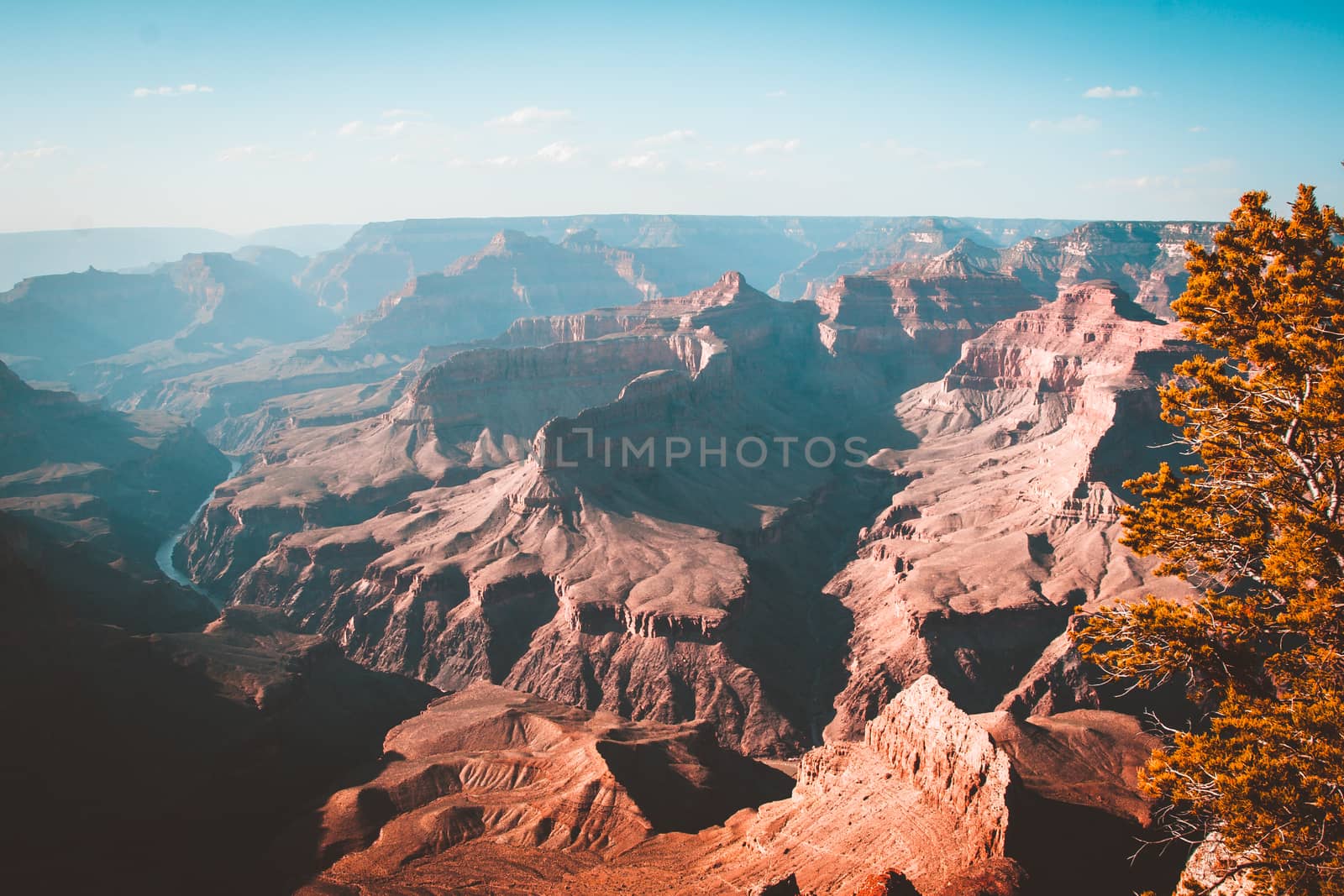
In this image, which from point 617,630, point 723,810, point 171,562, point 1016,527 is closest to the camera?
point 723,810

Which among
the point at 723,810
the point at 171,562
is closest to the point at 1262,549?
the point at 723,810

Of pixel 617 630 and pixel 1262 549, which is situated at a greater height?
pixel 1262 549

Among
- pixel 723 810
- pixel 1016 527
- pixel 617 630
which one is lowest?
pixel 617 630

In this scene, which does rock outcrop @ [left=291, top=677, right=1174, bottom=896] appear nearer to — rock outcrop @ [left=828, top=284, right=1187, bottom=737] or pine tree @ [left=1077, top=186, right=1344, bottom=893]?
pine tree @ [left=1077, top=186, right=1344, bottom=893]

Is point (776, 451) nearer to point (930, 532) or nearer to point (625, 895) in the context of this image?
point (930, 532)

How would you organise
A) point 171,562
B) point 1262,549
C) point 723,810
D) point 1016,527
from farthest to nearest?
point 171,562
point 1016,527
point 723,810
point 1262,549

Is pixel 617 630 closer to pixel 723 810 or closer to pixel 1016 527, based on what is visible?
pixel 723 810
